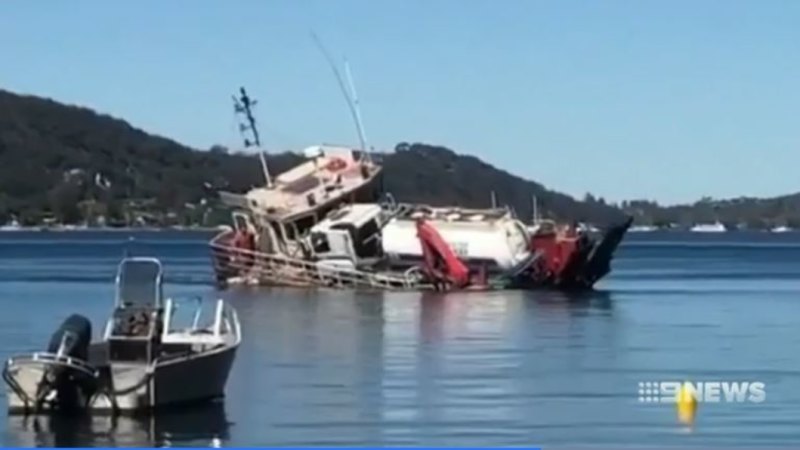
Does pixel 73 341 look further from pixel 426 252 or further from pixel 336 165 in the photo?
pixel 336 165

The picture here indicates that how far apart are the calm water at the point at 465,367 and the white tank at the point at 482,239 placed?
7.59 feet

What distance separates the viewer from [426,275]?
81.3 meters

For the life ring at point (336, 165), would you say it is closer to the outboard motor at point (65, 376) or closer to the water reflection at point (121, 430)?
the water reflection at point (121, 430)

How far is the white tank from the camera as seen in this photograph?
8075 cm

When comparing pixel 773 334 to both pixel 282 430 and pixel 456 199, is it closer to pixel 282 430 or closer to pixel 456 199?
pixel 282 430

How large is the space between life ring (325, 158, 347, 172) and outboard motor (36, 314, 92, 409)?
5396 cm

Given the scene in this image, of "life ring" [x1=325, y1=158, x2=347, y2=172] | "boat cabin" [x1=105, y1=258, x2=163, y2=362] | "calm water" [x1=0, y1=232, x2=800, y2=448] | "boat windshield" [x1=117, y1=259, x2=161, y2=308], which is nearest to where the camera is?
"calm water" [x1=0, y1=232, x2=800, y2=448]

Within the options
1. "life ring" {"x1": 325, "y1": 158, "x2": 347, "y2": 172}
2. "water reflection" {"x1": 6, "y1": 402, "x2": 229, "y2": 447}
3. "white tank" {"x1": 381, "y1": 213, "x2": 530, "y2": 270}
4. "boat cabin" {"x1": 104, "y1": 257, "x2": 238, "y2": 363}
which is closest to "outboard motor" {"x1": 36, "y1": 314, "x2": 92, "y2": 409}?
"water reflection" {"x1": 6, "y1": 402, "x2": 229, "y2": 447}

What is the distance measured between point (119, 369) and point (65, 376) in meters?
0.88

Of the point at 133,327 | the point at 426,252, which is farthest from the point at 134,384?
the point at 426,252

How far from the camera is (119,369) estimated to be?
1334 inches

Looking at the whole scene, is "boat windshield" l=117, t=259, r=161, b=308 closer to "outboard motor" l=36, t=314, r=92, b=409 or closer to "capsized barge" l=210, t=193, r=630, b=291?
"outboard motor" l=36, t=314, r=92, b=409

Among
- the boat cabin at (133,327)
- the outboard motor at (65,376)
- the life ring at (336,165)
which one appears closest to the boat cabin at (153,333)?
the boat cabin at (133,327)

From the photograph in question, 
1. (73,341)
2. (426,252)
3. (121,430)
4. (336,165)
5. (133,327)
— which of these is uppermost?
(336,165)
